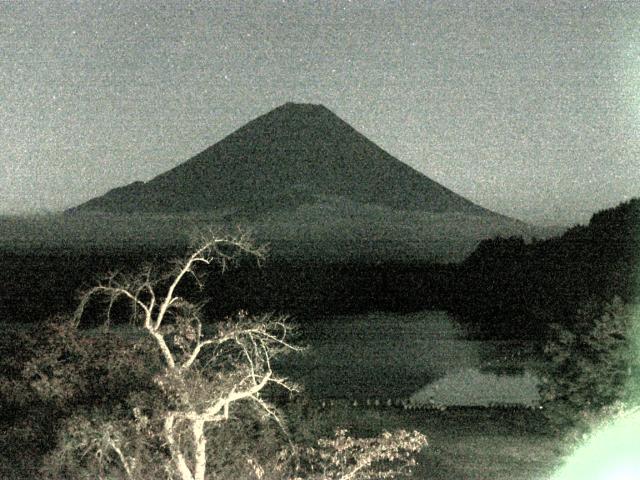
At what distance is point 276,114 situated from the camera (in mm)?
102625

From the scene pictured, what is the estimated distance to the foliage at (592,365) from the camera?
10.5m

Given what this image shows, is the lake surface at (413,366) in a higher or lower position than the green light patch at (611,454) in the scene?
lower

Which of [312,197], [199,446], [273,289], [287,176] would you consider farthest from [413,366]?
[287,176]

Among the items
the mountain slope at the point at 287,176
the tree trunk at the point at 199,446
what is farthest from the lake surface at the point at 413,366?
the mountain slope at the point at 287,176

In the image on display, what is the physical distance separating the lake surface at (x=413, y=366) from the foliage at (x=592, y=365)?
13.9 feet

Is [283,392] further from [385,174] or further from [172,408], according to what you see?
[385,174]

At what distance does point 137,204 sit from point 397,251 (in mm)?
28562

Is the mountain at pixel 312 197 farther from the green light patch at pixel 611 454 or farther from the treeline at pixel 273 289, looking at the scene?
the green light patch at pixel 611 454

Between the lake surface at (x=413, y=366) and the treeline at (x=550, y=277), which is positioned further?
the treeline at (x=550, y=277)

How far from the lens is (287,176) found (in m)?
97.2

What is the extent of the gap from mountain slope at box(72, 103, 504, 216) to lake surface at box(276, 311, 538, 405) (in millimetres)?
62471

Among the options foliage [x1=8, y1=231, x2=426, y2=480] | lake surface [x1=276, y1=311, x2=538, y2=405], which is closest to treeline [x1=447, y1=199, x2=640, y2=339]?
lake surface [x1=276, y1=311, x2=538, y2=405]

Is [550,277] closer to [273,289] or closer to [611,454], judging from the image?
[273,289]

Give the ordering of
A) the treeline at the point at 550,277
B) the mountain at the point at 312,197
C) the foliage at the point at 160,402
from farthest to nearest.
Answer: the mountain at the point at 312,197
the treeline at the point at 550,277
the foliage at the point at 160,402
